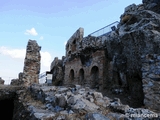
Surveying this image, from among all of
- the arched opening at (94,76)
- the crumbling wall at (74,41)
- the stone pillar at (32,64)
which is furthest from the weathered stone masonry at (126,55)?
the stone pillar at (32,64)

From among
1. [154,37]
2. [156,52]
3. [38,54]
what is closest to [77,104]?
[156,52]

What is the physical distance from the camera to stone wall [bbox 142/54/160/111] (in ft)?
15.9

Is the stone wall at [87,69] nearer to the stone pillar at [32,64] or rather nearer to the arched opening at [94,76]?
the arched opening at [94,76]

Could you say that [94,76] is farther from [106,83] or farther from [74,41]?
[74,41]

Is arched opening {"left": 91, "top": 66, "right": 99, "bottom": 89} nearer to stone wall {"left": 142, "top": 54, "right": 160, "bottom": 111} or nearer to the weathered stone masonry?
the weathered stone masonry

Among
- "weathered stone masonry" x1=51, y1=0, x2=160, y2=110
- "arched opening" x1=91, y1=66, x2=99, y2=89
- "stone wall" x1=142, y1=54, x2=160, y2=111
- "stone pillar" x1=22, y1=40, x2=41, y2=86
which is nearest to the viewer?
"stone wall" x1=142, y1=54, x2=160, y2=111

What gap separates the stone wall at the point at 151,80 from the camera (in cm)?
485

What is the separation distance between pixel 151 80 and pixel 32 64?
310 inches

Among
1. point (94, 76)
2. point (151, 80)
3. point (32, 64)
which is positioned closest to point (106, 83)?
point (94, 76)

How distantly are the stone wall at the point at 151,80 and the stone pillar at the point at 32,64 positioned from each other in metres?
7.35

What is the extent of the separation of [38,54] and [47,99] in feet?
22.5

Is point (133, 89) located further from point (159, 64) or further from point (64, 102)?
point (64, 102)

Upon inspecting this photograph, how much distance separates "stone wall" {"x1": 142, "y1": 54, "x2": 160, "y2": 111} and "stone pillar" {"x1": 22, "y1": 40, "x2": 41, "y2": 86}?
735 cm

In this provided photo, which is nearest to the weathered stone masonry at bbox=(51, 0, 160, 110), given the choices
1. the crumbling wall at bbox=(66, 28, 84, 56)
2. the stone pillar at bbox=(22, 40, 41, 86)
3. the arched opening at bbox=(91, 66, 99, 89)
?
the arched opening at bbox=(91, 66, 99, 89)
